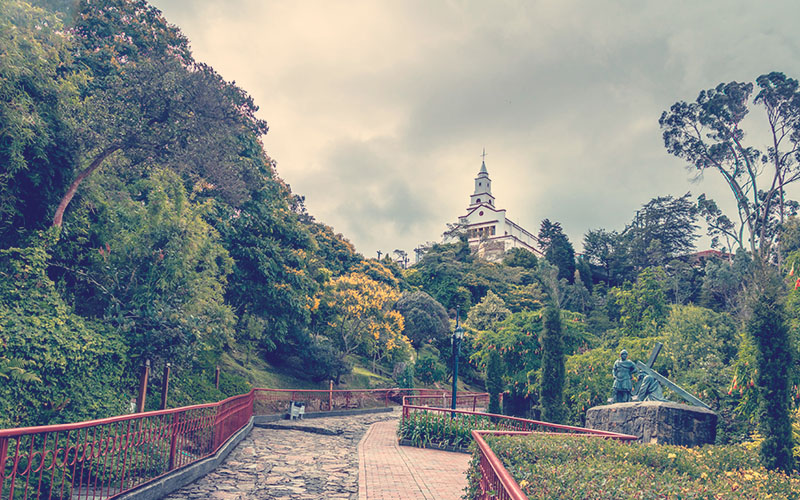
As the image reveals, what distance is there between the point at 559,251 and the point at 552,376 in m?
40.3

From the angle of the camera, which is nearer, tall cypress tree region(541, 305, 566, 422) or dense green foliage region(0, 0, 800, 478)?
dense green foliage region(0, 0, 800, 478)

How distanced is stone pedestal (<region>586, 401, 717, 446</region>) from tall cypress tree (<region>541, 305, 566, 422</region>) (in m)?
4.68

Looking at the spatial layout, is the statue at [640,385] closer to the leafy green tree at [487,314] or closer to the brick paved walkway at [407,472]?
the brick paved walkway at [407,472]

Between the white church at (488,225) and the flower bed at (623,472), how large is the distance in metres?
60.6

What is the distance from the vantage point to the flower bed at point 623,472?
438cm

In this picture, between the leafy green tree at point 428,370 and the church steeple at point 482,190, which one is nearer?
the leafy green tree at point 428,370

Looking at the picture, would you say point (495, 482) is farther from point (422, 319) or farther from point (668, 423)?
point (422, 319)

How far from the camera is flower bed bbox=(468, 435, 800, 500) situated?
438cm

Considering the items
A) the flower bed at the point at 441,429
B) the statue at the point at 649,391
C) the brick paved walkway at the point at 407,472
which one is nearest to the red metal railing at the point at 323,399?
the flower bed at the point at 441,429

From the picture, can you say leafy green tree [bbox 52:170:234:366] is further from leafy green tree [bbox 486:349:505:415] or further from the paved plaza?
leafy green tree [bbox 486:349:505:415]

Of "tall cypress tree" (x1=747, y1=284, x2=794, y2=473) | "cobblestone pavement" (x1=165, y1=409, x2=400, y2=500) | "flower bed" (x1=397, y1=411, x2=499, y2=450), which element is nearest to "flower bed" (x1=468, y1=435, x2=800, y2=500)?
"tall cypress tree" (x1=747, y1=284, x2=794, y2=473)

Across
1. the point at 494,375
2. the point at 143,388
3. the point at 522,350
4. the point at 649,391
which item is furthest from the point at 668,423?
the point at 143,388

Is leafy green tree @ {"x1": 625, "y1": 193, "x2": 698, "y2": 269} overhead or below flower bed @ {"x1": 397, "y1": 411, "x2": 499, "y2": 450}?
overhead

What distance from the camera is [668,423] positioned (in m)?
11.1
